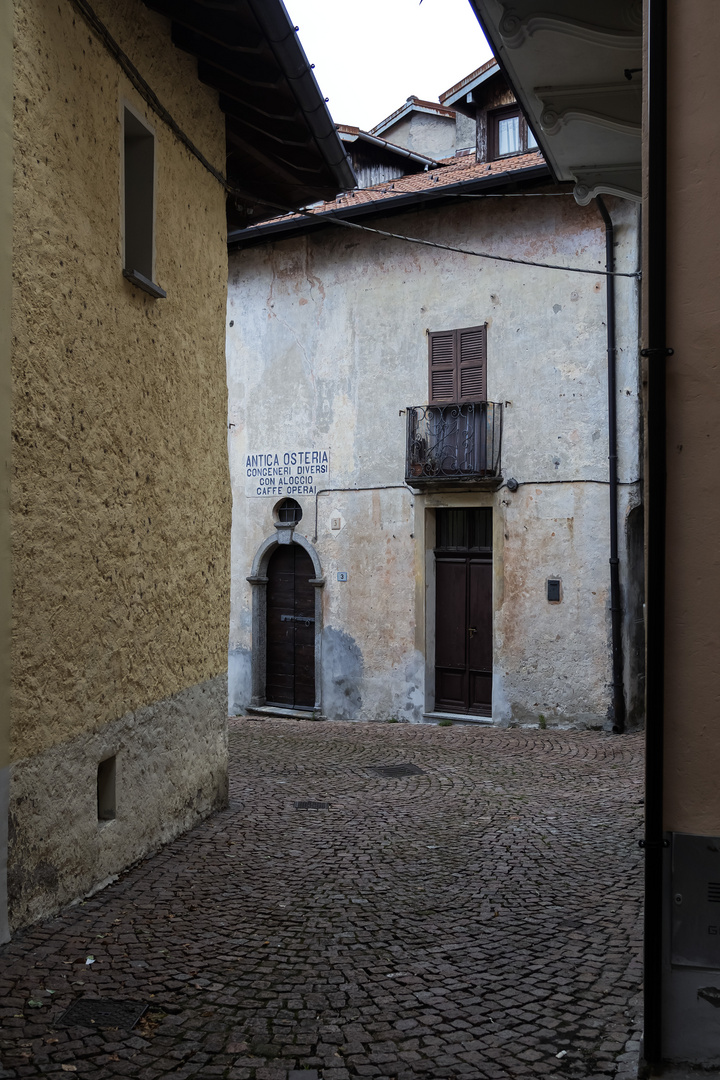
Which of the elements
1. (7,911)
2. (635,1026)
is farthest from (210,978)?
(635,1026)

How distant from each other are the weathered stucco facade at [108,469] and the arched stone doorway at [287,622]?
7.31 metres

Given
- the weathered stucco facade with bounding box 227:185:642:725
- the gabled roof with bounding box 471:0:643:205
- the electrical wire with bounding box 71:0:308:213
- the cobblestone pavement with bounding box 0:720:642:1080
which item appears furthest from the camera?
the weathered stucco facade with bounding box 227:185:642:725

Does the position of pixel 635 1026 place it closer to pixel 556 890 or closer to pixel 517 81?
pixel 556 890

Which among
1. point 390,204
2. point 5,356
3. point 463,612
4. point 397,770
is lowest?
point 397,770

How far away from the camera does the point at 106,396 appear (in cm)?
575

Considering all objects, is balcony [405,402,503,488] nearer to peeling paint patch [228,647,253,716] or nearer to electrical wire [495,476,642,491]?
electrical wire [495,476,642,491]

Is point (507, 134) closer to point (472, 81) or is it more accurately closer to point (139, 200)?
point (472, 81)

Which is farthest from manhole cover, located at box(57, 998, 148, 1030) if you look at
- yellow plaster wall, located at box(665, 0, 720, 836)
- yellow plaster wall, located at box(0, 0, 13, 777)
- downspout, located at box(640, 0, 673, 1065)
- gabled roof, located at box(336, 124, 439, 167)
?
gabled roof, located at box(336, 124, 439, 167)

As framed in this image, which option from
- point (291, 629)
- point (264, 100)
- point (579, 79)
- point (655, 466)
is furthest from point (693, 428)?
point (291, 629)

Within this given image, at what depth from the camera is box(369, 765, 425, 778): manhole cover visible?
9.79 m

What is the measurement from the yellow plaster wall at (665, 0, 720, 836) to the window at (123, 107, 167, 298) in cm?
399

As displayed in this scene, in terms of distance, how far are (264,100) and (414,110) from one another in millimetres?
10954

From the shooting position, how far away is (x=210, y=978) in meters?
4.38

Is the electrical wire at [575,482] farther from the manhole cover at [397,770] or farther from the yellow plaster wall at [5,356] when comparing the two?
the yellow plaster wall at [5,356]
